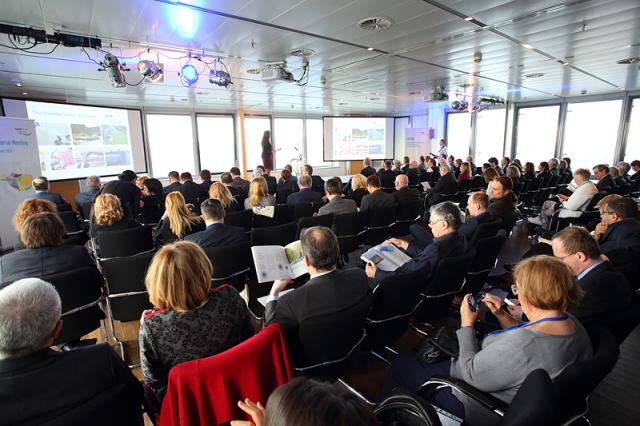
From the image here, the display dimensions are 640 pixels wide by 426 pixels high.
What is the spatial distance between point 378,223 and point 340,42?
2897mm

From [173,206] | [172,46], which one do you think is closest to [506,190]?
[173,206]

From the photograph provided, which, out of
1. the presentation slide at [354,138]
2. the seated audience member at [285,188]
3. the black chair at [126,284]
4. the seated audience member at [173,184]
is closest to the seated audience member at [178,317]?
the black chair at [126,284]

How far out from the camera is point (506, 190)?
4.65m

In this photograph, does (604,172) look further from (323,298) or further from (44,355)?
(44,355)

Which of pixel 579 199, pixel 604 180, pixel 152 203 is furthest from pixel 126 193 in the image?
pixel 604 180

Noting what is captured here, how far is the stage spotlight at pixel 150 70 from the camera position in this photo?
5.04 m

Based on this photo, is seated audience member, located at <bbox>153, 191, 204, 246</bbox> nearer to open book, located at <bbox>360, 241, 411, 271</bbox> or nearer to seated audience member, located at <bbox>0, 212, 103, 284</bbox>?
seated audience member, located at <bbox>0, 212, 103, 284</bbox>

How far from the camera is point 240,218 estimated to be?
451cm

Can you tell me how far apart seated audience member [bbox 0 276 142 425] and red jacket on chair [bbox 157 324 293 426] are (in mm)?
227

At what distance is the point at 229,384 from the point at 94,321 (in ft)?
6.36

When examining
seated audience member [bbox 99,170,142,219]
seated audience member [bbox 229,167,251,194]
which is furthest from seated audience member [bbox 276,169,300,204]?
seated audience member [bbox 99,170,142,219]

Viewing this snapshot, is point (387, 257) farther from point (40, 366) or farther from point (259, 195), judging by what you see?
point (259, 195)

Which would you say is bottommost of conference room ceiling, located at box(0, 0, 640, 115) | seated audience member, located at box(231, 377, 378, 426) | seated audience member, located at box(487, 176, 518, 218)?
seated audience member, located at box(487, 176, 518, 218)

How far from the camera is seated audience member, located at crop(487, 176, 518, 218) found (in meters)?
4.46
